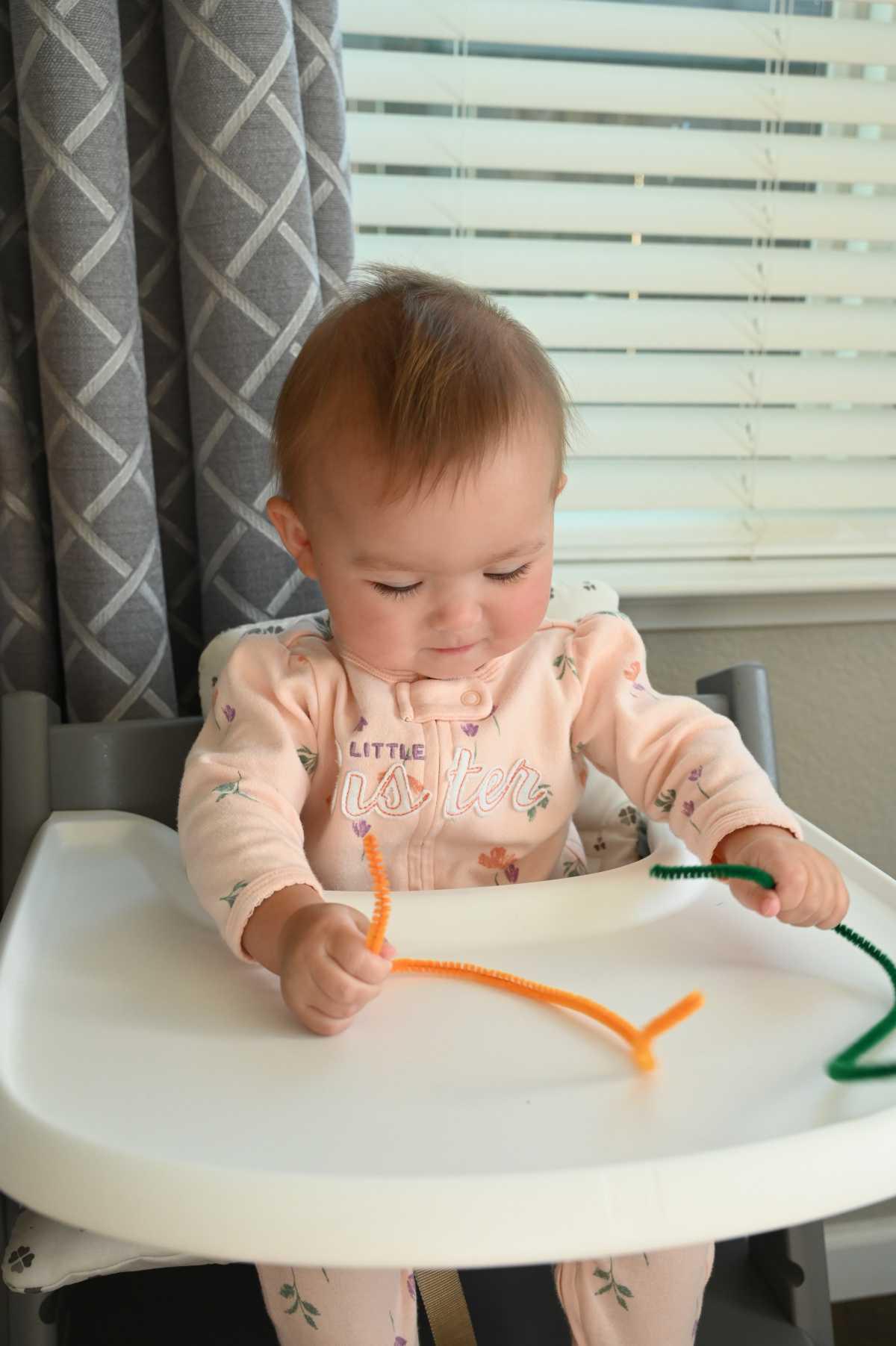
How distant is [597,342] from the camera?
47.3 inches

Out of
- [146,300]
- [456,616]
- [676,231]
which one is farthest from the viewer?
[676,231]

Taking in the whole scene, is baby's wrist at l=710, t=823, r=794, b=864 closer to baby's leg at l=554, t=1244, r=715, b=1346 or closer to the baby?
the baby

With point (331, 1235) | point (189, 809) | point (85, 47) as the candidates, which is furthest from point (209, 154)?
point (331, 1235)

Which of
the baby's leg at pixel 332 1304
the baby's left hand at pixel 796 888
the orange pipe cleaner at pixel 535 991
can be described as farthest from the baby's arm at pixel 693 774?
the baby's leg at pixel 332 1304

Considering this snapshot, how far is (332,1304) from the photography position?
69cm

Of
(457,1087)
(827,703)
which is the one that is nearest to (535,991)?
(457,1087)

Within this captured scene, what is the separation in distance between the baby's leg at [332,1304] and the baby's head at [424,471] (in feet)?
1.25

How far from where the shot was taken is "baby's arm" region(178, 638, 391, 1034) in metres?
0.58

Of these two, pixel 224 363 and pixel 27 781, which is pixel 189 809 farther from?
pixel 224 363

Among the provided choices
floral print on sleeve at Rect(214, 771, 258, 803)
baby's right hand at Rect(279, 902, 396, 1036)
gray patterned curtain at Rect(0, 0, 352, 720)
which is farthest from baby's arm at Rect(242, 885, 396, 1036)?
gray patterned curtain at Rect(0, 0, 352, 720)

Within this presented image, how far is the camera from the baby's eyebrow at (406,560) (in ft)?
2.39

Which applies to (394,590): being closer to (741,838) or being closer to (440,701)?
(440,701)

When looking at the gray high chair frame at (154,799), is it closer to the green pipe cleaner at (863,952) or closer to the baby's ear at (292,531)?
the baby's ear at (292,531)

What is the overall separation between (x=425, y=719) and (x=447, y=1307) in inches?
15.3
